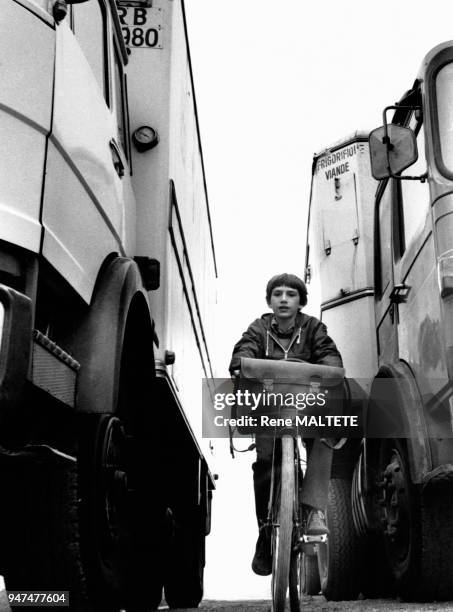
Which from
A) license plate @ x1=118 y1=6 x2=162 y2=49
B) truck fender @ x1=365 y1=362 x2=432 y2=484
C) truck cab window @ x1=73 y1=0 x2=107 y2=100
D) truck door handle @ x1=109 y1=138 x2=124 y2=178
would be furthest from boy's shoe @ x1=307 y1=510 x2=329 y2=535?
license plate @ x1=118 y1=6 x2=162 y2=49

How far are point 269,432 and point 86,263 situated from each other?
164 cm

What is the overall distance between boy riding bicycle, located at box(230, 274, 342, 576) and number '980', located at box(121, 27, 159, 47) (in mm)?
1414

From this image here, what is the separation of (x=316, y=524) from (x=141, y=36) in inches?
105

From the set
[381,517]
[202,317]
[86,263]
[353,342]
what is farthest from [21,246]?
[202,317]

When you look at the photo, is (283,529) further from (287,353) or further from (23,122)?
(23,122)

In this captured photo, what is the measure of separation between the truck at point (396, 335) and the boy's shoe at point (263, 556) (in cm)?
78

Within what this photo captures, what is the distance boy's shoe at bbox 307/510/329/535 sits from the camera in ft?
14.3

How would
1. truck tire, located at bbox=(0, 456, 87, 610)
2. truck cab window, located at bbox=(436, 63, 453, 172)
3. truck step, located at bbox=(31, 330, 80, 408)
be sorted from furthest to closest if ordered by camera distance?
1. truck cab window, located at bbox=(436, 63, 453, 172)
2. truck tire, located at bbox=(0, 456, 87, 610)
3. truck step, located at bbox=(31, 330, 80, 408)

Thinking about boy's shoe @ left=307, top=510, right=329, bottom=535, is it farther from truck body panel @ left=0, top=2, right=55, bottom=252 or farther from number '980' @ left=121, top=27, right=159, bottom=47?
number '980' @ left=121, top=27, right=159, bottom=47

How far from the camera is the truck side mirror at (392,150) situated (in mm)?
4645

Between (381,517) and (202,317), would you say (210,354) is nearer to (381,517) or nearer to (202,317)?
(202,317)

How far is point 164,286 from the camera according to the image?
4.43m

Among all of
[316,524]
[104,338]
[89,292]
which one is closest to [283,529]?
[316,524]

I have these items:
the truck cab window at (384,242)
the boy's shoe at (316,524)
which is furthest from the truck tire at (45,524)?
the truck cab window at (384,242)
